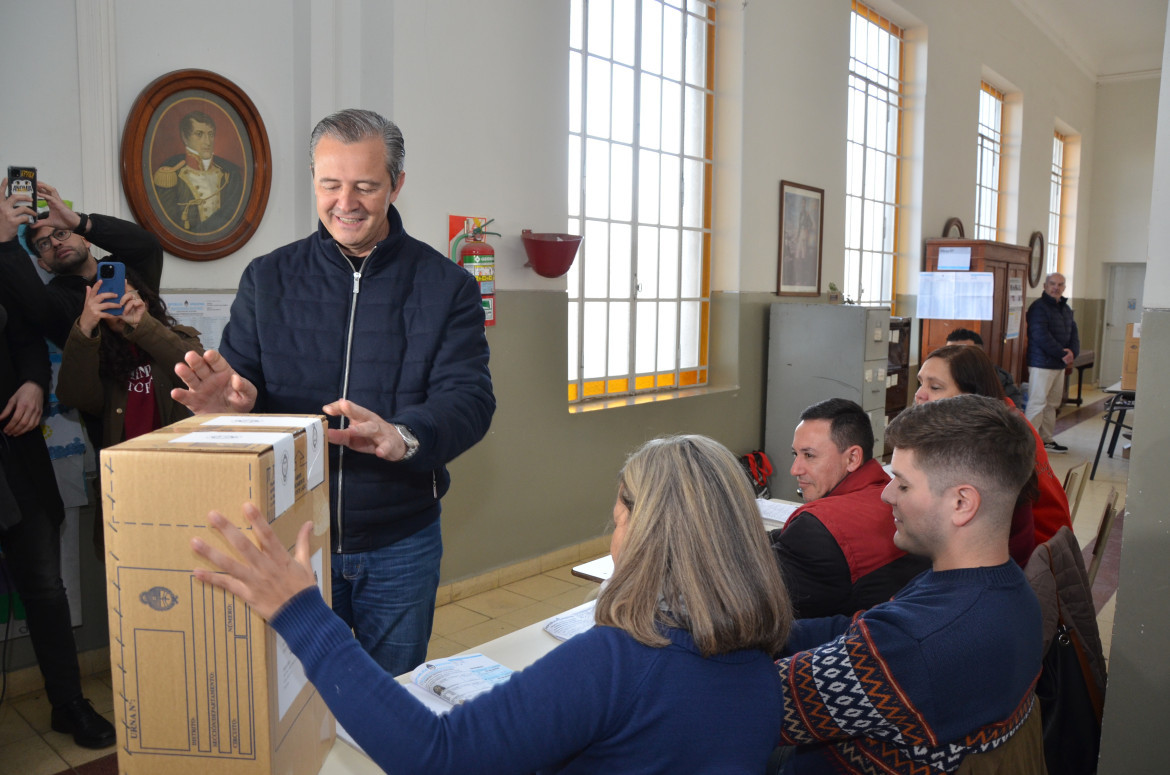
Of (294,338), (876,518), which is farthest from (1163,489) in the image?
(294,338)

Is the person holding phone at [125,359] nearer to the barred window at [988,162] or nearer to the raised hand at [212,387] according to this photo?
the raised hand at [212,387]

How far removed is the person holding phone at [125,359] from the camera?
282 centimetres

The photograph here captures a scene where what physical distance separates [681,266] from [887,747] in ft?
16.0

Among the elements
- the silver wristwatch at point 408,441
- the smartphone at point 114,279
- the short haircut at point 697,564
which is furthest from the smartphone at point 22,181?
the short haircut at point 697,564

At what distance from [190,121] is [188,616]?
9.14ft

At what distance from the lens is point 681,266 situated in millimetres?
6141

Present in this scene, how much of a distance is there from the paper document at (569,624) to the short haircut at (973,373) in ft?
6.18

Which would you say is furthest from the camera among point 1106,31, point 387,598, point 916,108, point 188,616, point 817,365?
point 1106,31

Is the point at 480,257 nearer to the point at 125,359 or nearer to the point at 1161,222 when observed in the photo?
the point at 125,359

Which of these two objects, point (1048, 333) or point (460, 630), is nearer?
point (460, 630)

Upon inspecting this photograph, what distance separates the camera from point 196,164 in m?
3.34

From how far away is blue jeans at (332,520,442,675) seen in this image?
6.13ft

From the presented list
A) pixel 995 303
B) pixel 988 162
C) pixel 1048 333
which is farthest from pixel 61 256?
pixel 988 162

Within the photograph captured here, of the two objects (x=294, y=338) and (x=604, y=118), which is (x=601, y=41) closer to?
(x=604, y=118)
